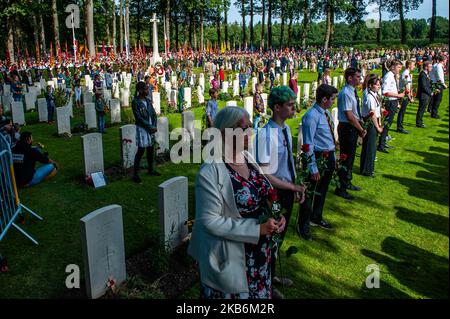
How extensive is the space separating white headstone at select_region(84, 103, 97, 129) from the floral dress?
10.3 meters

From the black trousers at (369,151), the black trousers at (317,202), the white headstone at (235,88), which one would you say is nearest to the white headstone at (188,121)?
the black trousers at (369,151)

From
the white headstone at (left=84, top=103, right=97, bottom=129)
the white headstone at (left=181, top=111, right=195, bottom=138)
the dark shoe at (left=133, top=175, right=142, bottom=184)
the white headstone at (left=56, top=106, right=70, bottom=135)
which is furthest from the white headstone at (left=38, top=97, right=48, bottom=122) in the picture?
the dark shoe at (left=133, top=175, right=142, bottom=184)

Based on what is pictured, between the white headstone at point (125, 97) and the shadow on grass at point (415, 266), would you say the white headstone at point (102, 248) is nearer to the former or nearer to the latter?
the shadow on grass at point (415, 266)

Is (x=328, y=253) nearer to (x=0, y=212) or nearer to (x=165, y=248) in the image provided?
(x=165, y=248)

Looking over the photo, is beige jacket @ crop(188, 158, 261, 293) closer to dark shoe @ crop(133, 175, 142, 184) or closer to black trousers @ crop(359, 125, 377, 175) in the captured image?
dark shoe @ crop(133, 175, 142, 184)

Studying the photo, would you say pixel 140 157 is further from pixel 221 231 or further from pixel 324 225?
pixel 221 231

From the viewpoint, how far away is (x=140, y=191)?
7.17m

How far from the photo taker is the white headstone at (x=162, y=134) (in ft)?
29.5

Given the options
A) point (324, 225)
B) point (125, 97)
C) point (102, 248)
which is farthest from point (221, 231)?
point (125, 97)

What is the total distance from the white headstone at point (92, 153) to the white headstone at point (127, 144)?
60 centimetres

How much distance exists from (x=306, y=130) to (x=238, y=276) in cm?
260

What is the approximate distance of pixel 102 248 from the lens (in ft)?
12.8
